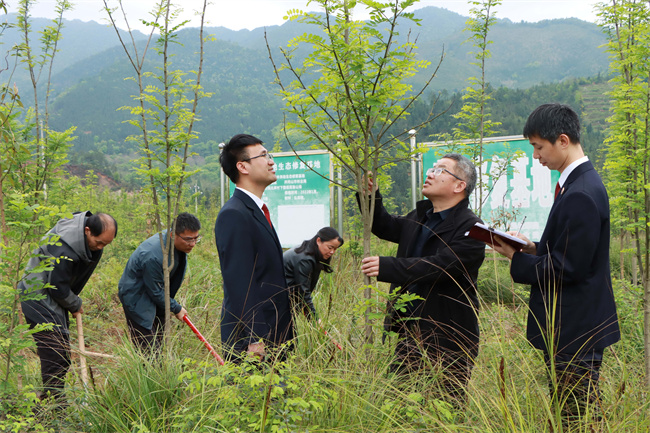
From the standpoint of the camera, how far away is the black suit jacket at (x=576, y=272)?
242 centimetres

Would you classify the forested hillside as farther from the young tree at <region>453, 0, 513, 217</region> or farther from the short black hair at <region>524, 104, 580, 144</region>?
the short black hair at <region>524, 104, 580, 144</region>

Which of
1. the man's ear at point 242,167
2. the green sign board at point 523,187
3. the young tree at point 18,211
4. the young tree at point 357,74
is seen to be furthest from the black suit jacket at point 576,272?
the green sign board at point 523,187

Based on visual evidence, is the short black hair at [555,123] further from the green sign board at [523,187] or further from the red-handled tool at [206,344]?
the green sign board at [523,187]

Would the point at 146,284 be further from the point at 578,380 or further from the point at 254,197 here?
the point at 578,380

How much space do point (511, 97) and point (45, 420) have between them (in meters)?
33.8

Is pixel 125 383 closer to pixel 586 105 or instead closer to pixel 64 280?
pixel 64 280

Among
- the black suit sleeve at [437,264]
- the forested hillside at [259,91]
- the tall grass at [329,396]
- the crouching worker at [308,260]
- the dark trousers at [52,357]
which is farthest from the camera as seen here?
the forested hillside at [259,91]

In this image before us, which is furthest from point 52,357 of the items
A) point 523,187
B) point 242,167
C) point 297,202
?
point 523,187

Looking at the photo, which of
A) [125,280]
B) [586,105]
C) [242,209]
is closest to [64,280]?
[125,280]

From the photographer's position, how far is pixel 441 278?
10.0 ft

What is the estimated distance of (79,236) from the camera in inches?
163

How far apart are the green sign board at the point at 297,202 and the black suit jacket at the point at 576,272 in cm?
600

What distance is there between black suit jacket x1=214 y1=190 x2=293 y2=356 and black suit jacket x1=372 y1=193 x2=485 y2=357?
2.20 ft

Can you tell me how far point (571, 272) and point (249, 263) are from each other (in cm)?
168
